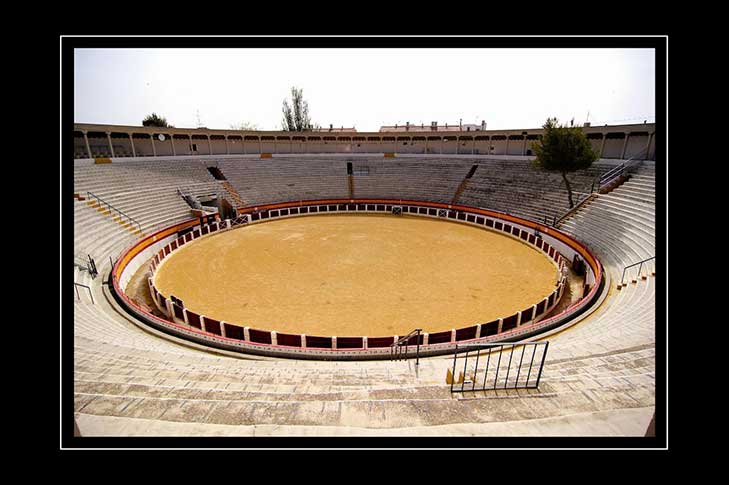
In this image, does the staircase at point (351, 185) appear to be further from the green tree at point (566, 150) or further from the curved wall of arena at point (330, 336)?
the green tree at point (566, 150)

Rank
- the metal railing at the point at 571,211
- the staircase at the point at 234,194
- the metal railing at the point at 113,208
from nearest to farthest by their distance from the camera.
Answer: the metal railing at the point at 113,208
the metal railing at the point at 571,211
the staircase at the point at 234,194

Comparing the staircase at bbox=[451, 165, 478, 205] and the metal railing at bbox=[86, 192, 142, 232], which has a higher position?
the staircase at bbox=[451, 165, 478, 205]

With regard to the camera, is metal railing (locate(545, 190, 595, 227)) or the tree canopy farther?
the tree canopy

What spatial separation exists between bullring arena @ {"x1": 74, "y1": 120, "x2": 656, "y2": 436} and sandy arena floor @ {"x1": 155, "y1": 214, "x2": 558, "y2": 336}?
0.13 meters

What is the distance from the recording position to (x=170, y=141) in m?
36.3

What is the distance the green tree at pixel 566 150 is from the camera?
2342 cm

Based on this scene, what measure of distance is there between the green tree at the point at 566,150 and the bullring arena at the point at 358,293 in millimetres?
2557

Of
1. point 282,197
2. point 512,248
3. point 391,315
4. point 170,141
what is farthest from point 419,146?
point 391,315

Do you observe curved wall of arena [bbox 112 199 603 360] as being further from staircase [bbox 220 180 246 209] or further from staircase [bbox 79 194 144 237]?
staircase [bbox 220 180 246 209]

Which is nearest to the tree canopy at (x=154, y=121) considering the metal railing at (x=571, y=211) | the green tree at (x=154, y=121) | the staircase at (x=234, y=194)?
the green tree at (x=154, y=121)

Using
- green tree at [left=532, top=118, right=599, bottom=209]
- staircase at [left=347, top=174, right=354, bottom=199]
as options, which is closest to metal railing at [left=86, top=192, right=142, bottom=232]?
staircase at [left=347, top=174, right=354, bottom=199]

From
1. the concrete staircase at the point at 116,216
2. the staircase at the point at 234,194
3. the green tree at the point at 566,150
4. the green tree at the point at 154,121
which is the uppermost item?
the green tree at the point at 154,121

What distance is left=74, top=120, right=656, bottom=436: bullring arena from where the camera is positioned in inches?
198
